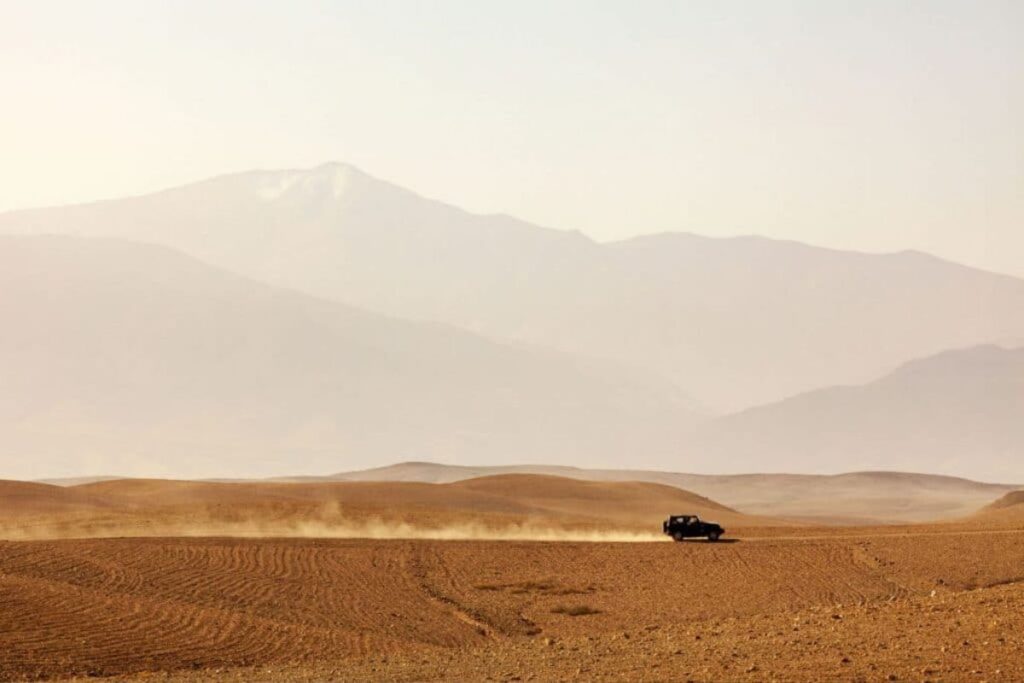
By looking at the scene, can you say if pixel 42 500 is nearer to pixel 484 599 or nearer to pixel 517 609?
pixel 484 599

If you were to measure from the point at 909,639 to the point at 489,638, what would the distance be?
1162 centimetres

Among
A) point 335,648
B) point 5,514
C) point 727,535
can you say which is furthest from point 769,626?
point 5,514

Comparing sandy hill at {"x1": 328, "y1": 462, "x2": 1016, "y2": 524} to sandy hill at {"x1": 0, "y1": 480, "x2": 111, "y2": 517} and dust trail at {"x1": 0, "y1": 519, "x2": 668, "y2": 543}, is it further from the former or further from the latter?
sandy hill at {"x1": 0, "y1": 480, "x2": 111, "y2": 517}

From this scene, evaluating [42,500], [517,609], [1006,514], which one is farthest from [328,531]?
[1006,514]

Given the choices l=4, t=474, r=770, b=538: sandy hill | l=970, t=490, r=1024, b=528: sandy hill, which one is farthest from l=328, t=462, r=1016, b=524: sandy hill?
l=4, t=474, r=770, b=538: sandy hill

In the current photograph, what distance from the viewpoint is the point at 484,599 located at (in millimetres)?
39094

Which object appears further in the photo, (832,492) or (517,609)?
(832,492)

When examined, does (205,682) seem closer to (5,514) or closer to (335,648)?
(335,648)

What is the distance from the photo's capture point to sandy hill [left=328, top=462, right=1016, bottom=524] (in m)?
127

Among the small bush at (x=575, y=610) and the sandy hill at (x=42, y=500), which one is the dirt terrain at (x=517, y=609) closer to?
the small bush at (x=575, y=610)

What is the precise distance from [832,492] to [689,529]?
343ft

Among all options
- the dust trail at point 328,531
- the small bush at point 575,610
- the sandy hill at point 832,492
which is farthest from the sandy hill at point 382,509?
the sandy hill at point 832,492

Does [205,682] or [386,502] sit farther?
[386,502]

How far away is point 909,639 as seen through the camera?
81.3 feet
